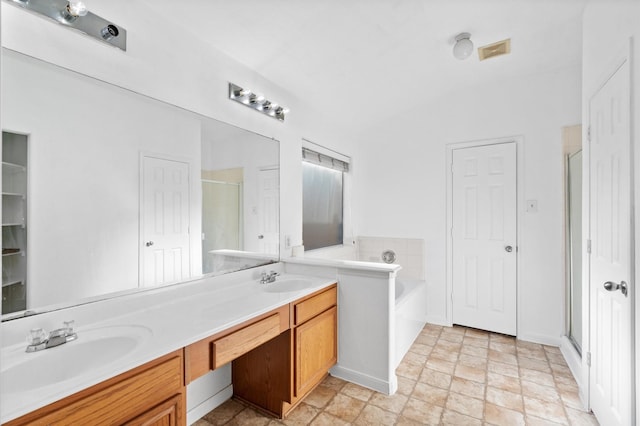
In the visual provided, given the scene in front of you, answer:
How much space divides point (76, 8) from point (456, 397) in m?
3.03

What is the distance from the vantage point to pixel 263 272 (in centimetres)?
248

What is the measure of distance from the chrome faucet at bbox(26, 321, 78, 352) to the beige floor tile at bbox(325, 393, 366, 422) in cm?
152

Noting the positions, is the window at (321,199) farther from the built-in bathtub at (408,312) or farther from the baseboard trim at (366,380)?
the baseboard trim at (366,380)

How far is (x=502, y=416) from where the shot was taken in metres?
2.00

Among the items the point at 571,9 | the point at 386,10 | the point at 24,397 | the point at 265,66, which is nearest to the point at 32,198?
the point at 24,397

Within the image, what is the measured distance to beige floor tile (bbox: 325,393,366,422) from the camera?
79.4 inches

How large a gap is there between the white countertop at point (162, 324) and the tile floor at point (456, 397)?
76cm

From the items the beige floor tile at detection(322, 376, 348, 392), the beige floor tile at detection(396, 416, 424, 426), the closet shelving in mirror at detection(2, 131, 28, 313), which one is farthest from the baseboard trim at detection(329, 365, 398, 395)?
the closet shelving in mirror at detection(2, 131, 28, 313)

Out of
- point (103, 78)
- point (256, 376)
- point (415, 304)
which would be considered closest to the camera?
point (103, 78)

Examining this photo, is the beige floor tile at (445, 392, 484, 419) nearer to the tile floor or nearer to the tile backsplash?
the tile floor

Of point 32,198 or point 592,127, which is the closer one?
point 32,198

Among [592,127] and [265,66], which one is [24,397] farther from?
[592,127]

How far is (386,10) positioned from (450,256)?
8.03 ft

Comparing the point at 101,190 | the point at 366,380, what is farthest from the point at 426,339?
the point at 101,190
